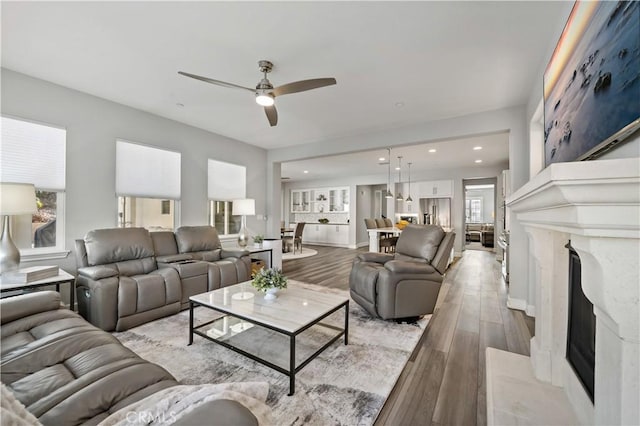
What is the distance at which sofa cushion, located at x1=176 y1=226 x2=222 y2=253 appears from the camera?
3824mm

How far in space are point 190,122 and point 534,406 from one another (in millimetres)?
5166

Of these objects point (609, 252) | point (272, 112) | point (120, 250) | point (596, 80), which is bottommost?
point (120, 250)

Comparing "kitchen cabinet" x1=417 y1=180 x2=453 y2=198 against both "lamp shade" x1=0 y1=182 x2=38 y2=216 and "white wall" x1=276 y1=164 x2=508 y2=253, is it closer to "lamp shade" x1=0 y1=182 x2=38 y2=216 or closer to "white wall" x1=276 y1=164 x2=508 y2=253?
"white wall" x1=276 y1=164 x2=508 y2=253

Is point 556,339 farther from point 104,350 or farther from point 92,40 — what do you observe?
point 92,40

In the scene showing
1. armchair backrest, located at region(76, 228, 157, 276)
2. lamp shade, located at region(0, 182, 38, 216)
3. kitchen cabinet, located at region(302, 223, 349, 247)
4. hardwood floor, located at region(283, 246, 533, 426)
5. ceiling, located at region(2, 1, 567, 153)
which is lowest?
hardwood floor, located at region(283, 246, 533, 426)

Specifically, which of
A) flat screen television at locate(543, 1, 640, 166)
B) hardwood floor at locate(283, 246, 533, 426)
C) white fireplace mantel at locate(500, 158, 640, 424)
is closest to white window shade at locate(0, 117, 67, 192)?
hardwood floor at locate(283, 246, 533, 426)

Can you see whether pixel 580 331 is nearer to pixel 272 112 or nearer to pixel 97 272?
pixel 272 112

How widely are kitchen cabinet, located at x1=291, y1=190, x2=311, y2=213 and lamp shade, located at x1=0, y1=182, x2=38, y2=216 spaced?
863 cm

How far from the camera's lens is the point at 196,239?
155 inches

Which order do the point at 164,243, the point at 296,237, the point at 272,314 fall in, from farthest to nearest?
the point at 296,237
the point at 164,243
the point at 272,314

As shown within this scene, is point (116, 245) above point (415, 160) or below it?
below

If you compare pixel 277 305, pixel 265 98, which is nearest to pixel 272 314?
pixel 277 305

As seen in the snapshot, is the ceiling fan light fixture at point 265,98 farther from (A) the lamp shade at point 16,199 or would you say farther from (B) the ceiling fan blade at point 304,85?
(A) the lamp shade at point 16,199

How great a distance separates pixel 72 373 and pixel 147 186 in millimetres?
3328
